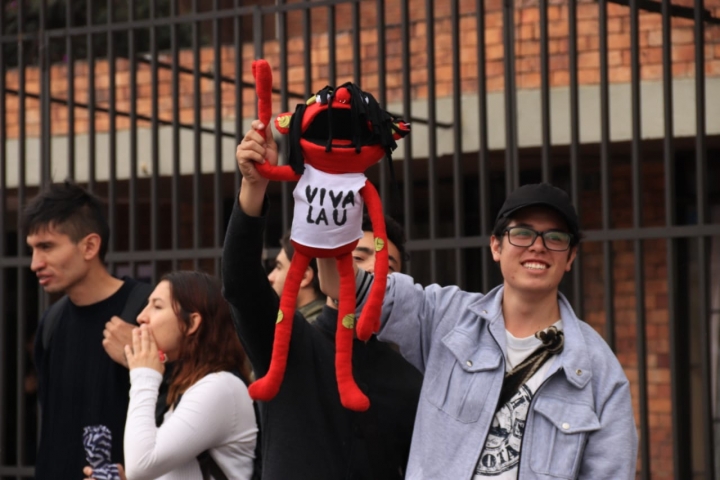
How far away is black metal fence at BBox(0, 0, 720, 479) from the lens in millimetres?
4719

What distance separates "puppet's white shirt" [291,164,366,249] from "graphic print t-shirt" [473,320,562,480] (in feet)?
1.64

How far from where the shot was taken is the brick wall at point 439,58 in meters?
6.94

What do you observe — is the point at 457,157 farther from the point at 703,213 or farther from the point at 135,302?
the point at 135,302

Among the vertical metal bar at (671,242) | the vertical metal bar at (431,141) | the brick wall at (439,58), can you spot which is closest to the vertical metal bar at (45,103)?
the brick wall at (439,58)

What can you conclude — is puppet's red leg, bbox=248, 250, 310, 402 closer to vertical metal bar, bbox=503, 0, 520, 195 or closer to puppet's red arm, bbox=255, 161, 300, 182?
puppet's red arm, bbox=255, 161, 300, 182

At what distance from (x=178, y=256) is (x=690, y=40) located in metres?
3.06

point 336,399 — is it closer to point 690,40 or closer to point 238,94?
point 238,94

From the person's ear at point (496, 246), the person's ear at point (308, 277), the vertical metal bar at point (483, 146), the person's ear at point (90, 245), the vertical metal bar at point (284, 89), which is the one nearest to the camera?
the person's ear at point (496, 246)

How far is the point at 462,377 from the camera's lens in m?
2.79

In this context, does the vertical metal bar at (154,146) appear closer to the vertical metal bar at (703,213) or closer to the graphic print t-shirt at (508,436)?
the vertical metal bar at (703,213)

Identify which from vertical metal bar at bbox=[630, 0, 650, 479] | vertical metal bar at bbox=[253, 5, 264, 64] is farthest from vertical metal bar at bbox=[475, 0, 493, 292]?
vertical metal bar at bbox=[253, 5, 264, 64]

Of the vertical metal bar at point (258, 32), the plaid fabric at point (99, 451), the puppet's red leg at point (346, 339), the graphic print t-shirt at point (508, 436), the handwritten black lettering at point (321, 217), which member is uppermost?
the vertical metal bar at point (258, 32)

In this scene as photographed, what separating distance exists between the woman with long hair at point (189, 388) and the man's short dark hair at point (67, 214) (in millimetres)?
622

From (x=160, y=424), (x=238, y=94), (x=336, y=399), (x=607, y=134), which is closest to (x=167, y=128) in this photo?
(x=238, y=94)
